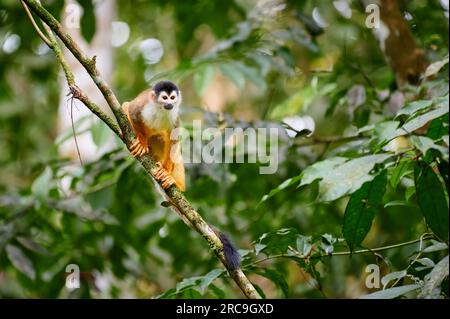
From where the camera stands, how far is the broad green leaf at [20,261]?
9.76ft

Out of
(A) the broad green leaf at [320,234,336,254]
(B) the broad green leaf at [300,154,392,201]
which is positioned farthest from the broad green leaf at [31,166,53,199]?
(B) the broad green leaf at [300,154,392,201]

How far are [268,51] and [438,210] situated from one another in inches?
74.4

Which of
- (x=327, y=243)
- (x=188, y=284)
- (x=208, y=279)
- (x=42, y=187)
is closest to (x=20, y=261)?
(x=42, y=187)

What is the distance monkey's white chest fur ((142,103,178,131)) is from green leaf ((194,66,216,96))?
17 cm

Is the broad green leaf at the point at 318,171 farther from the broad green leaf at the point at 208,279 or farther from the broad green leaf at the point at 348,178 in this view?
the broad green leaf at the point at 208,279

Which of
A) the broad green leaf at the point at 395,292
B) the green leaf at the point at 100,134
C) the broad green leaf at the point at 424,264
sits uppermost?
the green leaf at the point at 100,134

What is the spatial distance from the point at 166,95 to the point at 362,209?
4.41 feet

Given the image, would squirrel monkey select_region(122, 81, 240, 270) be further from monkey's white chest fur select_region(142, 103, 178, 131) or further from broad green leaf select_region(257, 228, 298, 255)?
broad green leaf select_region(257, 228, 298, 255)

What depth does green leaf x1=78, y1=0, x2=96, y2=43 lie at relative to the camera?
11.8 ft

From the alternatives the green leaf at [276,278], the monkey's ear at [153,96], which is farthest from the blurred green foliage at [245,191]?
the monkey's ear at [153,96]

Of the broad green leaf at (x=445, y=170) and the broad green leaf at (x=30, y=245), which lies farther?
the broad green leaf at (x=30, y=245)

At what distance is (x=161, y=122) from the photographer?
9.90ft

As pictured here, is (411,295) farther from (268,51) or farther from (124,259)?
(124,259)
